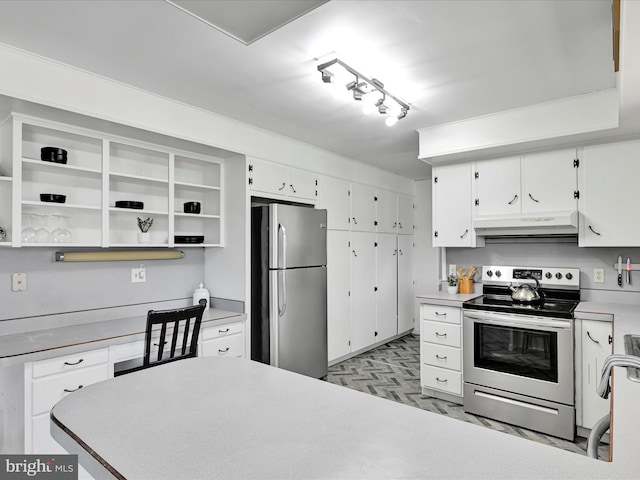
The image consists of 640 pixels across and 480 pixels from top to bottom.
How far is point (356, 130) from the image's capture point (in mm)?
3412

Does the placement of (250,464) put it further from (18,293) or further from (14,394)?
(18,293)

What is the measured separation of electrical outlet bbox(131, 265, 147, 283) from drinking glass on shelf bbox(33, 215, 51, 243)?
2.20 feet

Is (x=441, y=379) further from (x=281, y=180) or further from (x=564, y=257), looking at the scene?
(x=281, y=180)

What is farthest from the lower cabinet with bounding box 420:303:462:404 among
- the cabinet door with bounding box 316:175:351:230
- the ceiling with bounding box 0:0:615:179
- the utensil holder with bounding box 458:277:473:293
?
the ceiling with bounding box 0:0:615:179

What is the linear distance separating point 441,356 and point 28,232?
10.7 feet

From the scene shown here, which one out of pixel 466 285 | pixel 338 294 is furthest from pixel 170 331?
pixel 466 285

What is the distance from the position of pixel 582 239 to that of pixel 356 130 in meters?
2.04

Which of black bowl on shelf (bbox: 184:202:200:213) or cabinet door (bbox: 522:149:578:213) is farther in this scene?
black bowl on shelf (bbox: 184:202:200:213)

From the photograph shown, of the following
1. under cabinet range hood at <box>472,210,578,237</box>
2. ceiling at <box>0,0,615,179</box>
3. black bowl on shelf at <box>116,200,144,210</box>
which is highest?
ceiling at <box>0,0,615,179</box>

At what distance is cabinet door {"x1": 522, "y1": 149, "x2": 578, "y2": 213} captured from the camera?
3039mm

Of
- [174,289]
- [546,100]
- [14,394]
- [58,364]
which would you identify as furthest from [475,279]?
[14,394]

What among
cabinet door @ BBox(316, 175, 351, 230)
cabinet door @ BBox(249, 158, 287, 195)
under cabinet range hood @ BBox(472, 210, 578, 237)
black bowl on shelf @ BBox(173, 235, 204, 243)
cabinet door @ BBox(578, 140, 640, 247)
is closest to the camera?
cabinet door @ BBox(578, 140, 640, 247)

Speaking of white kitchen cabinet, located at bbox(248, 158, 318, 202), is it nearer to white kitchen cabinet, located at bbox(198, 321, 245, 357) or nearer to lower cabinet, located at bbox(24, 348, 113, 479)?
white kitchen cabinet, located at bbox(198, 321, 245, 357)

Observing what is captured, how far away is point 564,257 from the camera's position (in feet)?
11.2
